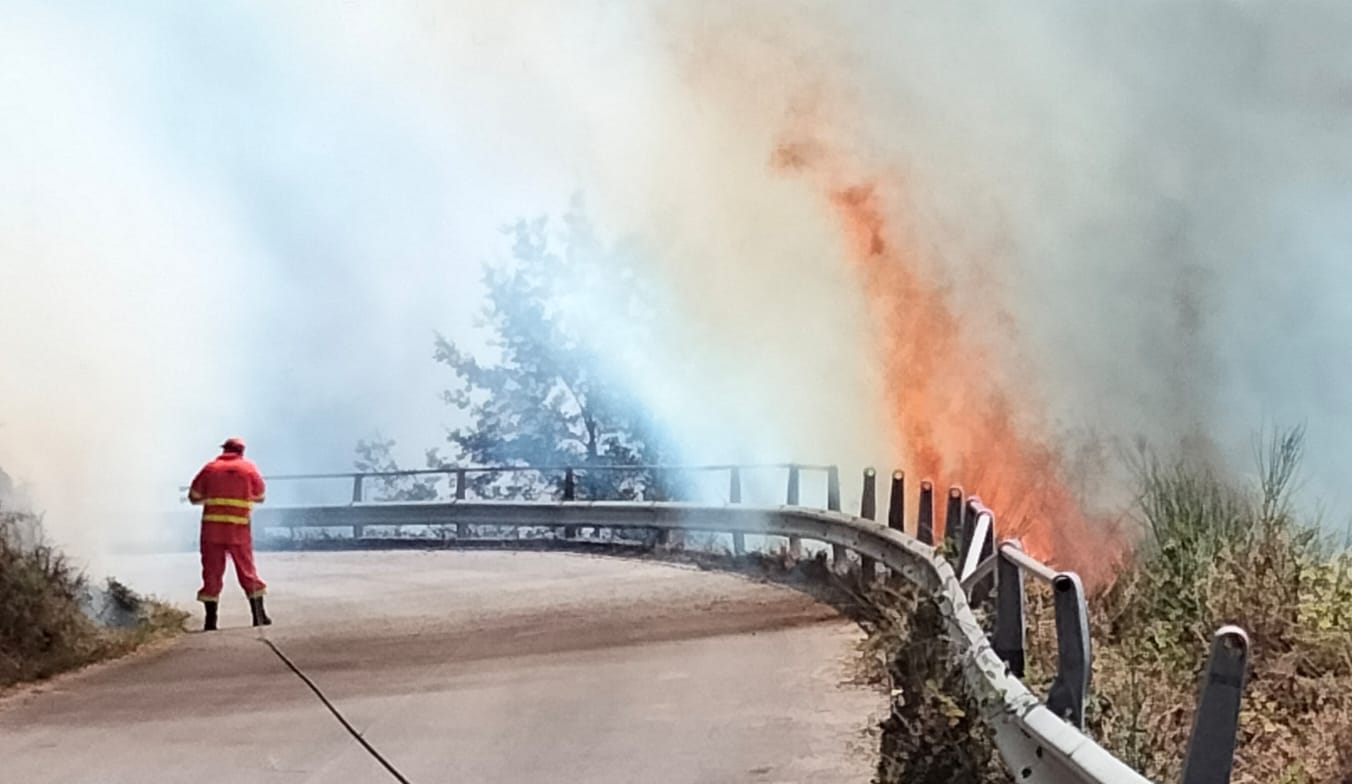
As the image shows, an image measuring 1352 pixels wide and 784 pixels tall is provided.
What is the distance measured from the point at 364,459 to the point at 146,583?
1153 inches

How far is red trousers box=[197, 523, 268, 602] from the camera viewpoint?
1569 centimetres

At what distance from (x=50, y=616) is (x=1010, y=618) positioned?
861cm

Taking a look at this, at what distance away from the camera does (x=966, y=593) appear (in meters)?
8.64

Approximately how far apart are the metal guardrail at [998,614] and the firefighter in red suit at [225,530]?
5.60m

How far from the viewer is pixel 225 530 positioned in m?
15.9

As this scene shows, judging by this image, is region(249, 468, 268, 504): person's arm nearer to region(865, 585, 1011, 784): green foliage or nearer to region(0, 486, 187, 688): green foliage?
region(0, 486, 187, 688): green foliage

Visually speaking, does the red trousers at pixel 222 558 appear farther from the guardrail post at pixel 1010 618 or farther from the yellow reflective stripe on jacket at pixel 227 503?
the guardrail post at pixel 1010 618

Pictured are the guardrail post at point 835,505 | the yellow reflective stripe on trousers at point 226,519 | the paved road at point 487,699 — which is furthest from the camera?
the guardrail post at point 835,505

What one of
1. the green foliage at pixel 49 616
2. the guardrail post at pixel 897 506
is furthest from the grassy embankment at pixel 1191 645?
the green foliage at pixel 49 616

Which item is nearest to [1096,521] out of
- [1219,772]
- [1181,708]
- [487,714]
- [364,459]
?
[487,714]

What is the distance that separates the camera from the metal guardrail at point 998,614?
4.16m

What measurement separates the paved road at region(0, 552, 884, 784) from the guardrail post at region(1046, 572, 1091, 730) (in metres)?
2.67

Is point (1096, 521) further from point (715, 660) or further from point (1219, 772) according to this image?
point (1219, 772)

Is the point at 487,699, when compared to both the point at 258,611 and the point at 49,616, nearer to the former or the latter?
the point at 49,616
